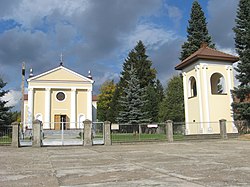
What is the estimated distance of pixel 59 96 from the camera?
41531 millimetres

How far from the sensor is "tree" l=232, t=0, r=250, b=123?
77.7ft

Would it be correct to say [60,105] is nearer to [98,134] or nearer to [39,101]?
[39,101]

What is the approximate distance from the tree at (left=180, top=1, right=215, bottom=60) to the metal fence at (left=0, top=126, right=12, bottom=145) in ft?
83.3

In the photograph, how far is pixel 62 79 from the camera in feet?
136

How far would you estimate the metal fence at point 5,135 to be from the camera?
1789 cm

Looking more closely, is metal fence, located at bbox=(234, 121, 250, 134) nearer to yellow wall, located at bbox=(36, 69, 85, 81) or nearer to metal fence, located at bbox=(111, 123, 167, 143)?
metal fence, located at bbox=(111, 123, 167, 143)

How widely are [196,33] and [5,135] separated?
27.5 meters

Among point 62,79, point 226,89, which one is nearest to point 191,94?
point 226,89

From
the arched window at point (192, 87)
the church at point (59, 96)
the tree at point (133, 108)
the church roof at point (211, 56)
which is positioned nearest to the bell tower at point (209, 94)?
the church roof at point (211, 56)

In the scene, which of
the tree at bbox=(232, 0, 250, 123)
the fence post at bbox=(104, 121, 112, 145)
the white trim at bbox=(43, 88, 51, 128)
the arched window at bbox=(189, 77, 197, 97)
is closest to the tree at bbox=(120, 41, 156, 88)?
the white trim at bbox=(43, 88, 51, 128)

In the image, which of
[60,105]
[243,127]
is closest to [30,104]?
[60,105]

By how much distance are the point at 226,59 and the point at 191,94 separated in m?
4.84

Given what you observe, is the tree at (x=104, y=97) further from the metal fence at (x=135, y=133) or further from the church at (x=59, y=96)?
the metal fence at (x=135, y=133)

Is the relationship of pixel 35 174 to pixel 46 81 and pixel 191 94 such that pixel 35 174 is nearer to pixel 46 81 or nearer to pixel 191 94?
pixel 191 94
